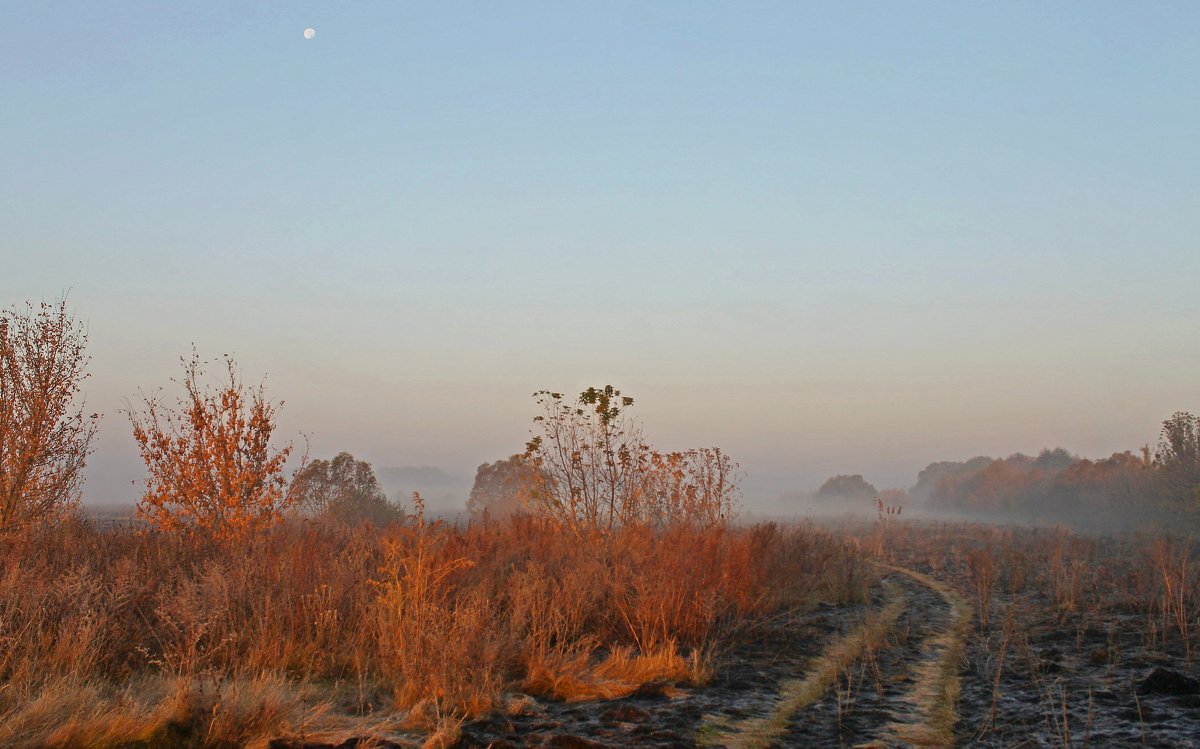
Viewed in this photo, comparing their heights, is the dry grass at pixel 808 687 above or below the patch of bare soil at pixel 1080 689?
below

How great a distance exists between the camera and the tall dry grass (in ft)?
19.6

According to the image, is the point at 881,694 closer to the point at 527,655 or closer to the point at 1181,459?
the point at 527,655

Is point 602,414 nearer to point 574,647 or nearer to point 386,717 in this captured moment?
point 574,647

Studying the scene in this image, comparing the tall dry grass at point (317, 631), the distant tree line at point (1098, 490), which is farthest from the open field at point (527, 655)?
the distant tree line at point (1098, 490)

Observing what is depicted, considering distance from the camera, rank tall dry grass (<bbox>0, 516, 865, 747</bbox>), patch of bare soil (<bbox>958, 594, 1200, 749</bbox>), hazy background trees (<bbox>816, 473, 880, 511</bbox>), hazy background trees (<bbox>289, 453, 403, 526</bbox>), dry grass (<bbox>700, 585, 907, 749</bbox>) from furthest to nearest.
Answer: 1. hazy background trees (<bbox>816, 473, 880, 511</bbox>)
2. hazy background trees (<bbox>289, 453, 403, 526</bbox>)
3. dry grass (<bbox>700, 585, 907, 749</bbox>)
4. patch of bare soil (<bbox>958, 594, 1200, 749</bbox>)
5. tall dry grass (<bbox>0, 516, 865, 747</bbox>)

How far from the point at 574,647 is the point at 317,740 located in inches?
130

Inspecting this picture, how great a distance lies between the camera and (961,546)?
27.5 m

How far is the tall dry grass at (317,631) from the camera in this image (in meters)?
5.98

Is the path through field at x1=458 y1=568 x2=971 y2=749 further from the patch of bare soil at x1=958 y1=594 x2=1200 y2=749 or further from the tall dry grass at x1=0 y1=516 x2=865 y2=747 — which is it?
the tall dry grass at x1=0 y1=516 x2=865 y2=747

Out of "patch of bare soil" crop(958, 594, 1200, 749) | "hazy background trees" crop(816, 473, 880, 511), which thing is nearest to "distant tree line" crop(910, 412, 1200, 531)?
"patch of bare soil" crop(958, 594, 1200, 749)

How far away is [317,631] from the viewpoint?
26.7 feet

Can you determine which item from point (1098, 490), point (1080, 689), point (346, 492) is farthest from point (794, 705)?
point (1098, 490)

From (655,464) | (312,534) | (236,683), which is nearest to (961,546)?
(655,464)

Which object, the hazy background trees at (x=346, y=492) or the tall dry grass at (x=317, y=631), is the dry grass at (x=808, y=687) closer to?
the tall dry grass at (x=317, y=631)
